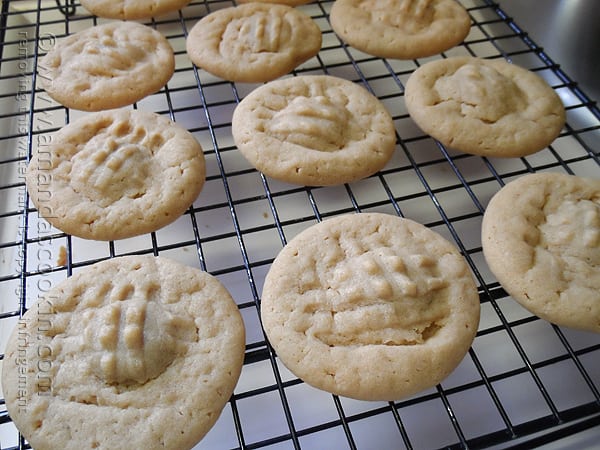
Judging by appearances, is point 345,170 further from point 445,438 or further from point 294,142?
point 445,438

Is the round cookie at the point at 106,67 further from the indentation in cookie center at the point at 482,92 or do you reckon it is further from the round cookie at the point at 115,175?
the indentation in cookie center at the point at 482,92

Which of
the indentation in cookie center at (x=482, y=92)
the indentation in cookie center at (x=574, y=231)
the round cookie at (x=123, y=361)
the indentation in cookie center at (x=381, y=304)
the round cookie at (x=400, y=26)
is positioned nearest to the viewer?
the round cookie at (x=123, y=361)

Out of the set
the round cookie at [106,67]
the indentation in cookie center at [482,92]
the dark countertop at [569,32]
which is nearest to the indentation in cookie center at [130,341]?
the round cookie at [106,67]

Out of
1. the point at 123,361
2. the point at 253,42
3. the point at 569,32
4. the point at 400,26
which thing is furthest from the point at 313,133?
the point at 569,32

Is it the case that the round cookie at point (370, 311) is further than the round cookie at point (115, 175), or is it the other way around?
the round cookie at point (115, 175)

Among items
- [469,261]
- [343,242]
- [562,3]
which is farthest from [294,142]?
[562,3]

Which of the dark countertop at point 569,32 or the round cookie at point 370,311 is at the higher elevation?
the dark countertop at point 569,32
